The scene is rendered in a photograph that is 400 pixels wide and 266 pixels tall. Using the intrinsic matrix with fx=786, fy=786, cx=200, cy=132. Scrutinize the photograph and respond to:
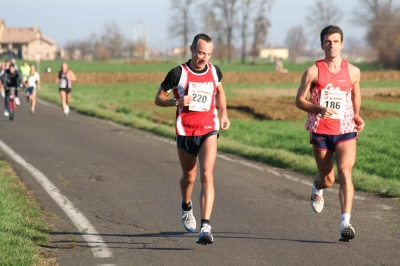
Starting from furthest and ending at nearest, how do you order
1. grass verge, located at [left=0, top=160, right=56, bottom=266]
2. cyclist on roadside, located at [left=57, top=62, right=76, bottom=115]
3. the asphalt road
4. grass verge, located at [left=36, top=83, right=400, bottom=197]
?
cyclist on roadside, located at [left=57, top=62, right=76, bottom=115] < grass verge, located at [left=36, top=83, right=400, bottom=197] < the asphalt road < grass verge, located at [left=0, top=160, right=56, bottom=266]

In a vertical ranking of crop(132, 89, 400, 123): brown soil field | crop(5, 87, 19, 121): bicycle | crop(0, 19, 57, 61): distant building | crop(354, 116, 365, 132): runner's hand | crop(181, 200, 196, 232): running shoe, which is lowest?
crop(0, 19, 57, 61): distant building

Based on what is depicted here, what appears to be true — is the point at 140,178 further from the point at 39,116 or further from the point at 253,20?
the point at 253,20

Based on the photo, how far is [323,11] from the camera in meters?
136

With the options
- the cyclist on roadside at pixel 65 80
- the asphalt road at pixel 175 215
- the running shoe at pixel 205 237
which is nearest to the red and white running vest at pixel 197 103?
the running shoe at pixel 205 237

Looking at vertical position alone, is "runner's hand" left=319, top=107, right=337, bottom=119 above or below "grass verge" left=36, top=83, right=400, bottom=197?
above

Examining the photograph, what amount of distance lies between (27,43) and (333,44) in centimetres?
17204

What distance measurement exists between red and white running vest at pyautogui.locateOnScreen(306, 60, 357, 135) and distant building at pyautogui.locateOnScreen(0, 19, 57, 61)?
162706mm

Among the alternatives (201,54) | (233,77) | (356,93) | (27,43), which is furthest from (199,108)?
(27,43)

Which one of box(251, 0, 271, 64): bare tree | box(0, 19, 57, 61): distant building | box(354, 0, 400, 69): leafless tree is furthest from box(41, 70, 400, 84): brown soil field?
box(0, 19, 57, 61): distant building

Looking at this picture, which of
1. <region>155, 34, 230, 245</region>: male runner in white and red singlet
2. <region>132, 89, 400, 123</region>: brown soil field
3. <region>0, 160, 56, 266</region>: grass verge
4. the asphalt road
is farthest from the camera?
<region>132, 89, 400, 123</region>: brown soil field

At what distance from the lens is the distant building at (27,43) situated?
6693 inches

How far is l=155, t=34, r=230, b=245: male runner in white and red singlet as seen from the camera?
7.46m

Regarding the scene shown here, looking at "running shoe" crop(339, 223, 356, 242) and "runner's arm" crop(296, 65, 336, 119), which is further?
"runner's arm" crop(296, 65, 336, 119)

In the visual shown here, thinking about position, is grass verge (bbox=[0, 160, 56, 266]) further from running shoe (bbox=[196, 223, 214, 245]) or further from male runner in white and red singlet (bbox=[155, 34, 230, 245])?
male runner in white and red singlet (bbox=[155, 34, 230, 245])
